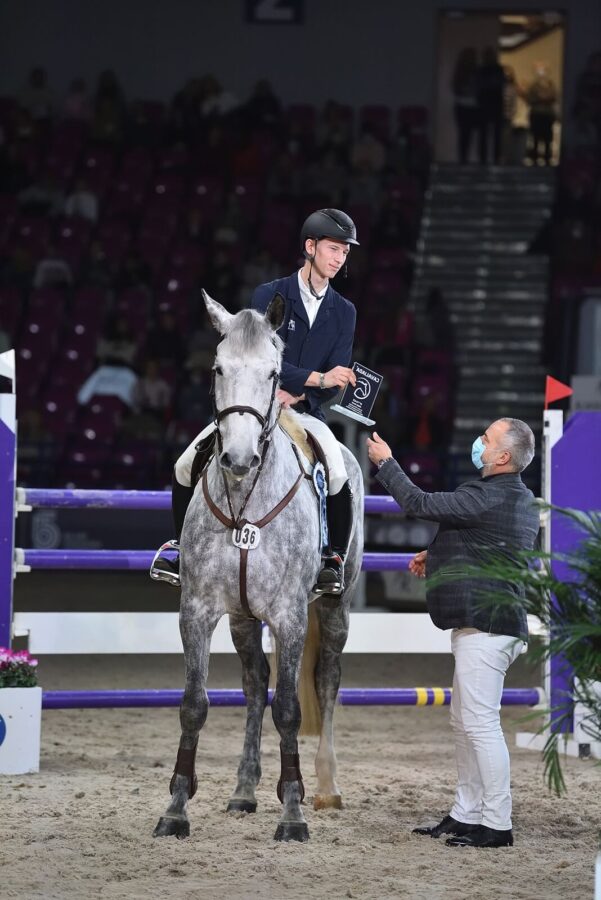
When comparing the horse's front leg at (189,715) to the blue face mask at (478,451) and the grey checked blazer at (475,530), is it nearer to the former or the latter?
the grey checked blazer at (475,530)

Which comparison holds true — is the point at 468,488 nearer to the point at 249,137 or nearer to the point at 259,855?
the point at 259,855

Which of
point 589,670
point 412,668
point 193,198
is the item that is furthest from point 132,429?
point 589,670

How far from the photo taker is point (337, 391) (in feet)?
20.0

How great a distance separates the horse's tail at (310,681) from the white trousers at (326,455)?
645 millimetres

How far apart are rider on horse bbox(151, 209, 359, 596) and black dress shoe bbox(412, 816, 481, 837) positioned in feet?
3.22

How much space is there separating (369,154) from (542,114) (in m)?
2.80

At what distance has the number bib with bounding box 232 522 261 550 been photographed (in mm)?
5168

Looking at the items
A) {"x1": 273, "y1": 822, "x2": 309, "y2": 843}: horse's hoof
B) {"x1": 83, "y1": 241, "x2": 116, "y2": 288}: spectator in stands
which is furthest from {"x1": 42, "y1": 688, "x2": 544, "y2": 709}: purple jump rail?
{"x1": 83, "y1": 241, "x2": 116, "y2": 288}: spectator in stands

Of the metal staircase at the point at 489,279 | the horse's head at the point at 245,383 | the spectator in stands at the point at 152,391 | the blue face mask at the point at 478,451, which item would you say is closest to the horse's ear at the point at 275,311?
the horse's head at the point at 245,383

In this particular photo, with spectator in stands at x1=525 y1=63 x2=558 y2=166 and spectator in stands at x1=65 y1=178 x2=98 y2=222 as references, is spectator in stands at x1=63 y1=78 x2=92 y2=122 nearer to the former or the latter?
spectator in stands at x1=65 y1=178 x2=98 y2=222

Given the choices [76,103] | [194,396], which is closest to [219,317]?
[194,396]

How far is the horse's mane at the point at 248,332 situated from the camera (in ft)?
16.5

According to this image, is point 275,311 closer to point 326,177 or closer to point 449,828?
point 449,828

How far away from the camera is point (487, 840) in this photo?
5.15m
